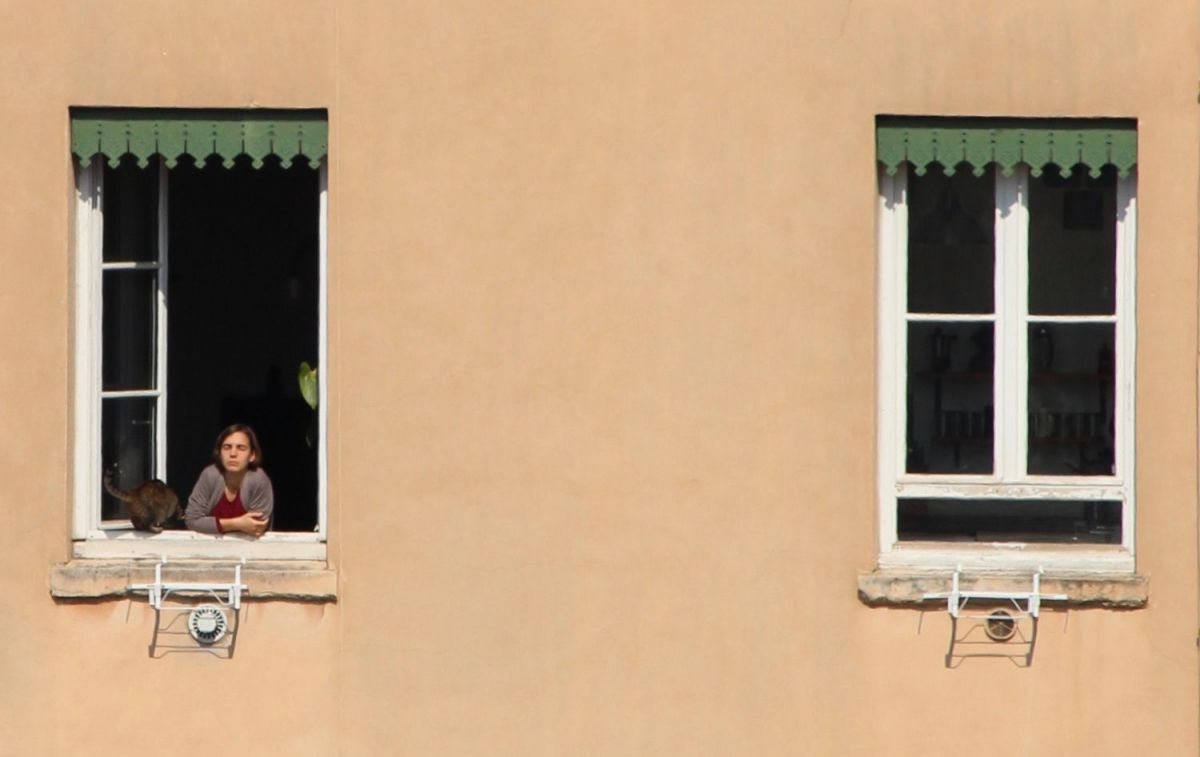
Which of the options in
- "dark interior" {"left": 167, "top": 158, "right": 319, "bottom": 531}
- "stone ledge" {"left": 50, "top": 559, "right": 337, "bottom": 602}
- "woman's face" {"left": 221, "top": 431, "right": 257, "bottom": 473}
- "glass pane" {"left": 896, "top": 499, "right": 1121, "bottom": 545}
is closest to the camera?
"stone ledge" {"left": 50, "top": 559, "right": 337, "bottom": 602}

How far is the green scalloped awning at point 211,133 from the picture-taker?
789cm

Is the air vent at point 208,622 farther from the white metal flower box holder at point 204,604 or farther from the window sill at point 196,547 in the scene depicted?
the window sill at point 196,547

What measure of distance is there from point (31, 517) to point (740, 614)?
9.02 ft

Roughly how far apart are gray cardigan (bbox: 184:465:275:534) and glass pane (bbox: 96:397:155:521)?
214 mm

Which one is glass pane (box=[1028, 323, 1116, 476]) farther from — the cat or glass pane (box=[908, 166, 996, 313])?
the cat

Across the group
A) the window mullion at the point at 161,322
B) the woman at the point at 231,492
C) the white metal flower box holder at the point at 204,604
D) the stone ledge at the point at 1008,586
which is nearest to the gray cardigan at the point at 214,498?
the woman at the point at 231,492

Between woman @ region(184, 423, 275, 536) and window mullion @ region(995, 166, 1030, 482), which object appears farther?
woman @ region(184, 423, 275, 536)

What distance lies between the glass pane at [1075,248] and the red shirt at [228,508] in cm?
323

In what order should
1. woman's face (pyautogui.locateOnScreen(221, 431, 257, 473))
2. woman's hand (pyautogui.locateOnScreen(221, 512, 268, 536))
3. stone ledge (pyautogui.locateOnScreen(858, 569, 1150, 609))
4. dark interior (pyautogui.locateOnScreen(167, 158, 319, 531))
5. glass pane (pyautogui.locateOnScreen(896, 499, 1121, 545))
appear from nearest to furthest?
stone ledge (pyautogui.locateOnScreen(858, 569, 1150, 609)) < glass pane (pyautogui.locateOnScreen(896, 499, 1121, 545)) < woman's hand (pyautogui.locateOnScreen(221, 512, 268, 536)) < woman's face (pyautogui.locateOnScreen(221, 431, 257, 473)) < dark interior (pyautogui.locateOnScreen(167, 158, 319, 531))

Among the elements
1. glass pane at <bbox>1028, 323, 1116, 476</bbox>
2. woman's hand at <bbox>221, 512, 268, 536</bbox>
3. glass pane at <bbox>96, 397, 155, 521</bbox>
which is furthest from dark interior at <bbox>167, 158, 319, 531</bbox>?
glass pane at <bbox>1028, 323, 1116, 476</bbox>

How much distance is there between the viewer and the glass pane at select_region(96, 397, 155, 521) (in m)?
8.14

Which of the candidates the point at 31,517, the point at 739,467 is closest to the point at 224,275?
the point at 31,517

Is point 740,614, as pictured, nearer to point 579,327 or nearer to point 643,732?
point 643,732

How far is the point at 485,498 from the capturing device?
7828 millimetres
